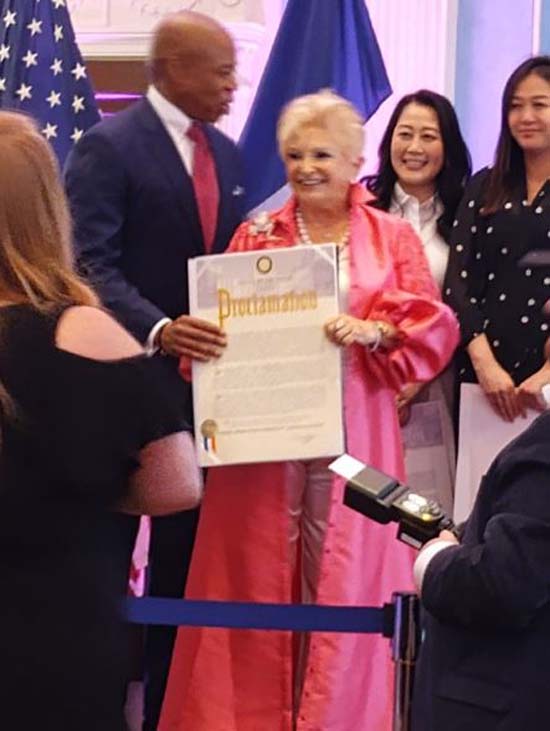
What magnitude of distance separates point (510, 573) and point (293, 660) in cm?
153

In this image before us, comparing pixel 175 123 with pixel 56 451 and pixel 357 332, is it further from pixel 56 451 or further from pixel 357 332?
pixel 56 451

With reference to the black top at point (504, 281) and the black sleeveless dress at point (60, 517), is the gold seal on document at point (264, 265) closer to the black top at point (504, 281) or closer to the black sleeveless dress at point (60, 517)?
the black top at point (504, 281)

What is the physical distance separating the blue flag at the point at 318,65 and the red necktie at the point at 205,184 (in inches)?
27.5

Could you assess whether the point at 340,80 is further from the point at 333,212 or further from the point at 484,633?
the point at 484,633

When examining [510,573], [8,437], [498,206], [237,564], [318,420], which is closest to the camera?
[8,437]

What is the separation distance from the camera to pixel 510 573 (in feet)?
8.21

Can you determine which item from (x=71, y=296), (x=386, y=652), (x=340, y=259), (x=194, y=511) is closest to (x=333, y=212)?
(x=340, y=259)

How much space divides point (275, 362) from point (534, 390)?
707 mm

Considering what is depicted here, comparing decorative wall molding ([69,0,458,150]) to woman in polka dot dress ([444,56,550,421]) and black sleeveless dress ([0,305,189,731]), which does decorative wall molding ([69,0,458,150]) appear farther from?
black sleeveless dress ([0,305,189,731])

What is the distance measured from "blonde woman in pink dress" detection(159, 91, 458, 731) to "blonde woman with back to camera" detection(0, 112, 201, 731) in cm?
167

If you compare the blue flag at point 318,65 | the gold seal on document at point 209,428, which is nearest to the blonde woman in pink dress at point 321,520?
the gold seal on document at point 209,428

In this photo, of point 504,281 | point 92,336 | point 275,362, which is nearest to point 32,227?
point 92,336

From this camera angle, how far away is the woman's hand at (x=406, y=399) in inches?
165

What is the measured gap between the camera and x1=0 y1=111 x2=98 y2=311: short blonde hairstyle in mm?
2121
